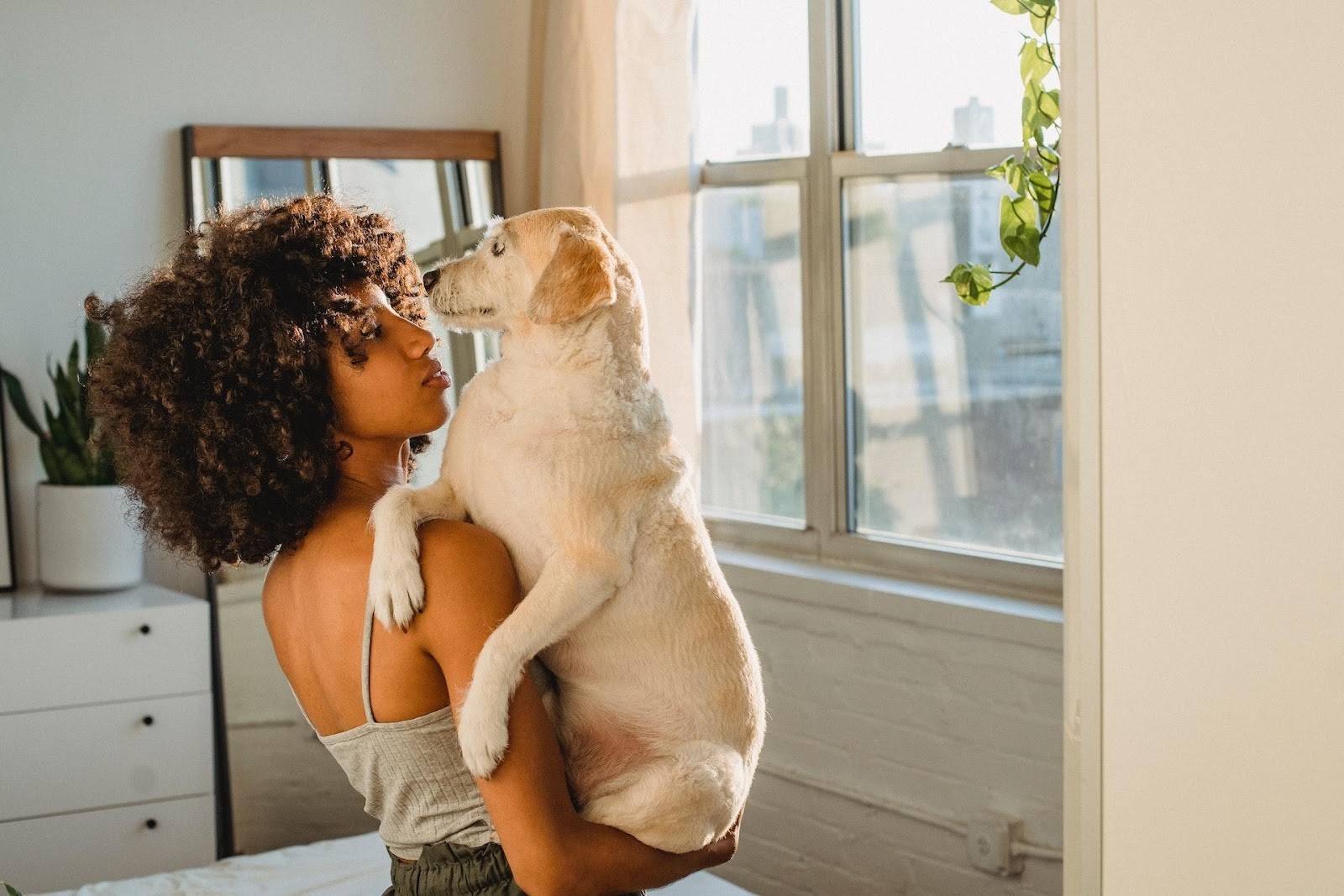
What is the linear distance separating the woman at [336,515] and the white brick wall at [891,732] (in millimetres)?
1295

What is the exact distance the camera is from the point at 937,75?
2.70m

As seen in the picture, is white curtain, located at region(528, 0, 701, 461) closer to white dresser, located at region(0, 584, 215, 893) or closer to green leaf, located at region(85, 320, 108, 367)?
green leaf, located at region(85, 320, 108, 367)

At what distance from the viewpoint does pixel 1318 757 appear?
0.68 meters

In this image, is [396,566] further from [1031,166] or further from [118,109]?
[118,109]

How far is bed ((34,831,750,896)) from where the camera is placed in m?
2.04

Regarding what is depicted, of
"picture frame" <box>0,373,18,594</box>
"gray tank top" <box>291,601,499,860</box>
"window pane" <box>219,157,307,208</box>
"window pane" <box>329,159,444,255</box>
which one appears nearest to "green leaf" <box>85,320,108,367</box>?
"picture frame" <box>0,373,18,594</box>

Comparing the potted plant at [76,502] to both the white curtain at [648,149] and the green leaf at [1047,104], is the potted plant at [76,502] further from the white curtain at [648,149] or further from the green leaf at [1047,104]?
the green leaf at [1047,104]

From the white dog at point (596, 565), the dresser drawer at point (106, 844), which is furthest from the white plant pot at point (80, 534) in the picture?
the white dog at point (596, 565)

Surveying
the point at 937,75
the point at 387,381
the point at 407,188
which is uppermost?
the point at 937,75

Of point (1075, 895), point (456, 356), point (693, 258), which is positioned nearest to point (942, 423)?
point (693, 258)

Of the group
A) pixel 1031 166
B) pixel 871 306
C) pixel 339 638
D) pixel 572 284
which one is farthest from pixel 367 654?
pixel 871 306

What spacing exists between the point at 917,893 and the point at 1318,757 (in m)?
2.09

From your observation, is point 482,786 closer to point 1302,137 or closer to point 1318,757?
point 1318,757

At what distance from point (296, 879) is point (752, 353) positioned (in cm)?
164
